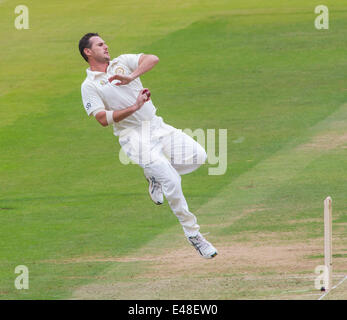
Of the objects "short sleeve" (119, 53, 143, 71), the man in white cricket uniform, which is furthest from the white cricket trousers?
"short sleeve" (119, 53, 143, 71)

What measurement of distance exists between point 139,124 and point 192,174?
625cm

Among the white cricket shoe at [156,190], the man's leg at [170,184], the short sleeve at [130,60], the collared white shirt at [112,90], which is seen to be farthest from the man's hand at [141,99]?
the white cricket shoe at [156,190]

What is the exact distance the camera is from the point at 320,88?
23344 mm

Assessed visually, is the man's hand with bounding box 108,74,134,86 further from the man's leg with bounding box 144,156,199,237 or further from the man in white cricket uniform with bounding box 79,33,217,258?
the man's leg with bounding box 144,156,199,237

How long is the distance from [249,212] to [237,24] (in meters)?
11.9

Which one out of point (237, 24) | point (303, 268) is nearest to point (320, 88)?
point (237, 24)

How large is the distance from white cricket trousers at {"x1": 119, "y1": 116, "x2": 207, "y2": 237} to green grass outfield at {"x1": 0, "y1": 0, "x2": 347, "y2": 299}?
1053mm

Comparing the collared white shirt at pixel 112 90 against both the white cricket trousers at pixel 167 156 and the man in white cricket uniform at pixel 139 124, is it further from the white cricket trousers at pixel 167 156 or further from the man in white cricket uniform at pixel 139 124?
the white cricket trousers at pixel 167 156

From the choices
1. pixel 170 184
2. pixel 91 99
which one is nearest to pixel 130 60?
pixel 91 99

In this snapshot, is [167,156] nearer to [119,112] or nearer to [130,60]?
[119,112]

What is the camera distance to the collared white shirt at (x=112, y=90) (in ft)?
40.5

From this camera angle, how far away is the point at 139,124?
12.6 metres

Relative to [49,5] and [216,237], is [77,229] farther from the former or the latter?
[49,5]

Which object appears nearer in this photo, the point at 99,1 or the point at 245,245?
the point at 245,245
